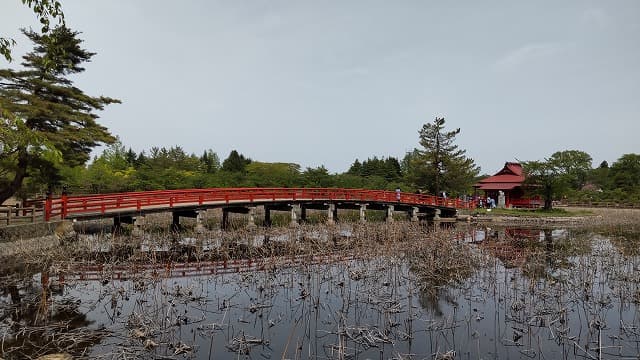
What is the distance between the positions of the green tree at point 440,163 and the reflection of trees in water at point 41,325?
33764mm

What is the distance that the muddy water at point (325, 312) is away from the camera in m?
7.37

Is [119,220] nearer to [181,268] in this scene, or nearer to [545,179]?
[181,268]

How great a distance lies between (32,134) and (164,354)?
13.3 feet

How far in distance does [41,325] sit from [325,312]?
18.4 ft

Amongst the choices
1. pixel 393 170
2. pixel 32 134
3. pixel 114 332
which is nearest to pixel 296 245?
pixel 114 332

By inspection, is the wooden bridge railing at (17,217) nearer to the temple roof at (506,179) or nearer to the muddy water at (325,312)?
the muddy water at (325,312)

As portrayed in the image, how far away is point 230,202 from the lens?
75.4ft

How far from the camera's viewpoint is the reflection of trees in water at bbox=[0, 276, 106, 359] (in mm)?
7070

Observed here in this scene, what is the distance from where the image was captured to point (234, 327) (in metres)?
8.42

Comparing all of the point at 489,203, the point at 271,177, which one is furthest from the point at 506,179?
the point at 271,177

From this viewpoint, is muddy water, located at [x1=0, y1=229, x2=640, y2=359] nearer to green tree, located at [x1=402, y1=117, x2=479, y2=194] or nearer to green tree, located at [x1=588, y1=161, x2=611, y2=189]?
green tree, located at [x1=402, y1=117, x2=479, y2=194]

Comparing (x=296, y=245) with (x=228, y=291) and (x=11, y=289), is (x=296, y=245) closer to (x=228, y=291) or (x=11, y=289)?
(x=228, y=291)

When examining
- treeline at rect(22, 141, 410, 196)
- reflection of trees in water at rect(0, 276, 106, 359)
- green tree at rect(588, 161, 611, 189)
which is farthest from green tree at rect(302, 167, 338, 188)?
green tree at rect(588, 161, 611, 189)

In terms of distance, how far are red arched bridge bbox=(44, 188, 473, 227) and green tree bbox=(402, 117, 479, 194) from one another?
10.4 ft
